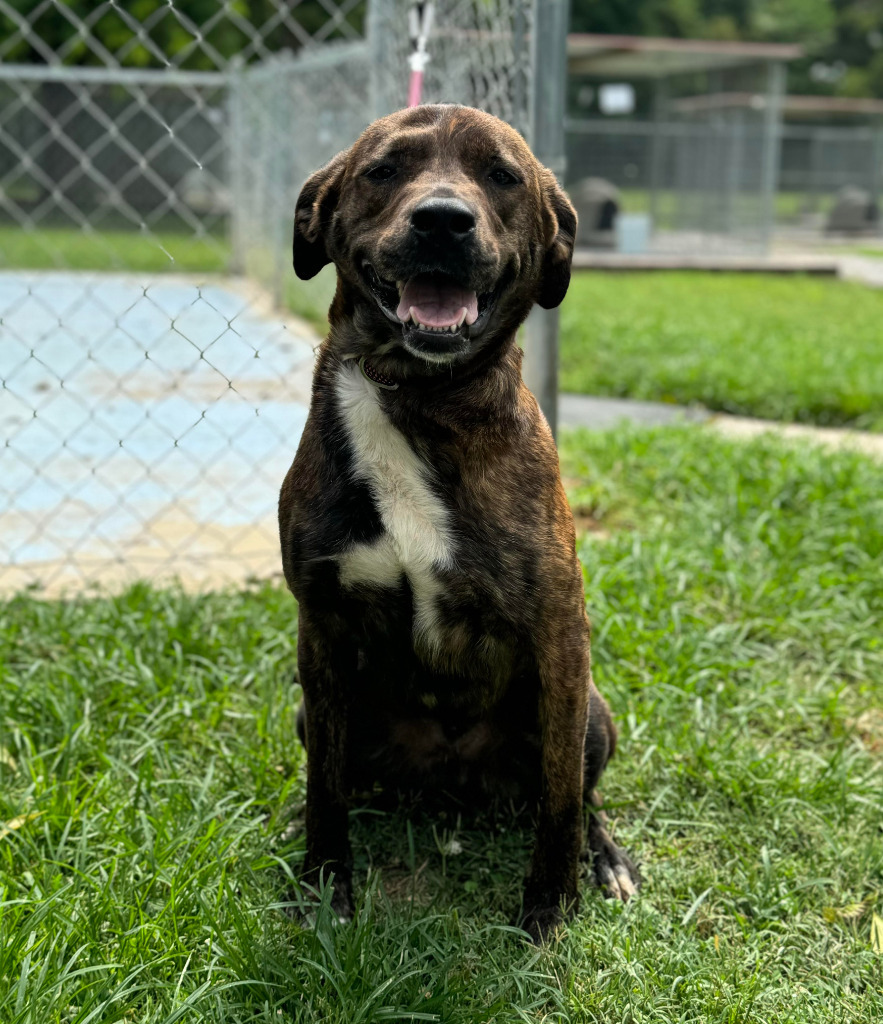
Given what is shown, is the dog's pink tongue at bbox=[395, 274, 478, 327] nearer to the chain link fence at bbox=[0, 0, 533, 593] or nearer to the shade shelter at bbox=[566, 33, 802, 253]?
the chain link fence at bbox=[0, 0, 533, 593]

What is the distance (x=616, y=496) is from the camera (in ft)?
15.2

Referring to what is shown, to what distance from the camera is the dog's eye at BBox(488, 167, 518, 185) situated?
2.11 meters

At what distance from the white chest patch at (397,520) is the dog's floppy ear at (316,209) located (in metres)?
0.39

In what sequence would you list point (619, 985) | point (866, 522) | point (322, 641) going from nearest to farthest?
point (619, 985) → point (322, 641) → point (866, 522)

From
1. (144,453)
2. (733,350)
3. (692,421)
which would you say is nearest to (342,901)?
(144,453)

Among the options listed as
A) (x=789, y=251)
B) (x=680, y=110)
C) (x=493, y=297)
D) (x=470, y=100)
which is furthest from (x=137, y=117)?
(x=493, y=297)

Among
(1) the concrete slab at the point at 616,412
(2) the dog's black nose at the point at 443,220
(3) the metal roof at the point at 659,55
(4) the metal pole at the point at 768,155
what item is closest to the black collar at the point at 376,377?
(2) the dog's black nose at the point at 443,220

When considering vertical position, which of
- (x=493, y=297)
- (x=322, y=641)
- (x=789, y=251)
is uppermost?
(x=493, y=297)

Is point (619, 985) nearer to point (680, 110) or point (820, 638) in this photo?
point (820, 638)

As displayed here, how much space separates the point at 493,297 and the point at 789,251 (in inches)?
791

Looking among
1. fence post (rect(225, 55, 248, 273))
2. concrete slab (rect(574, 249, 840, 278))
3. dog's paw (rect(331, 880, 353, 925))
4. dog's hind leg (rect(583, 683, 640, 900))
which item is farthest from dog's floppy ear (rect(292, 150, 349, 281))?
concrete slab (rect(574, 249, 840, 278))

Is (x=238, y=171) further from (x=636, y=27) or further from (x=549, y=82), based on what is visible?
(x=636, y=27)

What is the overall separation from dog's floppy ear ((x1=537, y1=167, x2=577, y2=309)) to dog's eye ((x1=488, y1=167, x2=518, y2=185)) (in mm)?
131

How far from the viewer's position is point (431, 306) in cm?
200
